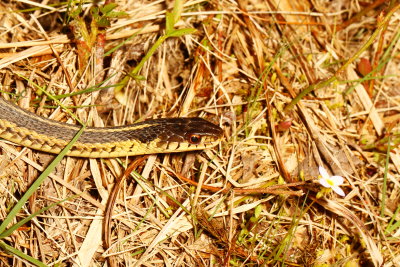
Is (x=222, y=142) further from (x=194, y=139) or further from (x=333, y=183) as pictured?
(x=333, y=183)

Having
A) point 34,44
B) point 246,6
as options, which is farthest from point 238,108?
point 34,44

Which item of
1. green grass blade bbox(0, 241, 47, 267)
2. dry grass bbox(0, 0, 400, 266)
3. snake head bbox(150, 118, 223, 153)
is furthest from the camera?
snake head bbox(150, 118, 223, 153)

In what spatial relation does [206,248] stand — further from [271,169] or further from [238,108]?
[238,108]

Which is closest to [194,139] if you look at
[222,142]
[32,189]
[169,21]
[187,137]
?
[187,137]

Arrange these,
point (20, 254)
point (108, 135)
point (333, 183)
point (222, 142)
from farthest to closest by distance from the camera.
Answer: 1. point (222, 142)
2. point (108, 135)
3. point (333, 183)
4. point (20, 254)

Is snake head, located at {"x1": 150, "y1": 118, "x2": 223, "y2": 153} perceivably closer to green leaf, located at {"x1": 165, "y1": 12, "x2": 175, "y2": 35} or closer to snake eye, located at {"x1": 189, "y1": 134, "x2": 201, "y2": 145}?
snake eye, located at {"x1": 189, "y1": 134, "x2": 201, "y2": 145}

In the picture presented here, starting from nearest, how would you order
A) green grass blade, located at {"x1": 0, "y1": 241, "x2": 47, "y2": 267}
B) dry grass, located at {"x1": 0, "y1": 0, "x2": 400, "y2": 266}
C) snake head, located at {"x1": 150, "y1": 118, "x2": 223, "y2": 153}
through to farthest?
1. green grass blade, located at {"x1": 0, "y1": 241, "x2": 47, "y2": 267}
2. dry grass, located at {"x1": 0, "y1": 0, "x2": 400, "y2": 266}
3. snake head, located at {"x1": 150, "y1": 118, "x2": 223, "y2": 153}

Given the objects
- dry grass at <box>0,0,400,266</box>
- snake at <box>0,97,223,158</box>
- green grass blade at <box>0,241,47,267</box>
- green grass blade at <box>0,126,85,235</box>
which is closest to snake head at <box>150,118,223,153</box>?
snake at <box>0,97,223,158</box>
